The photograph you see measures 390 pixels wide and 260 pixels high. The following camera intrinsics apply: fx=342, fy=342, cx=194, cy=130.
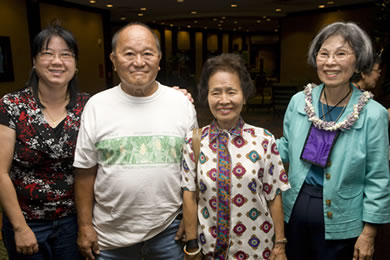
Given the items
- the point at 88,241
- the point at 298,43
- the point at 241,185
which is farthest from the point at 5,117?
the point at 298,43

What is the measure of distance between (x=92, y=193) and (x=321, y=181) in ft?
3.66

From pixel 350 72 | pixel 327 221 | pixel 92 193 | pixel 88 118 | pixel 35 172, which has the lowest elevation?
pixel 327 221

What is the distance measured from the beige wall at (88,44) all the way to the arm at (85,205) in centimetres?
953

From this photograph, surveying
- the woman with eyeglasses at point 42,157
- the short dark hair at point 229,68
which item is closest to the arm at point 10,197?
the woman with eyeglasses at point 42,157

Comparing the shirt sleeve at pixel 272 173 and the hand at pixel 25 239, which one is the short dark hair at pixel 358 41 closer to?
the shirt sleeve at pixel 272 173

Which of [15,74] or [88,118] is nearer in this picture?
[88,118]

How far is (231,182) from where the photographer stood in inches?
59.7

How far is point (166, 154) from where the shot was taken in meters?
1.58

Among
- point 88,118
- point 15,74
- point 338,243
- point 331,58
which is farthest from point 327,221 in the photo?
point 15,74

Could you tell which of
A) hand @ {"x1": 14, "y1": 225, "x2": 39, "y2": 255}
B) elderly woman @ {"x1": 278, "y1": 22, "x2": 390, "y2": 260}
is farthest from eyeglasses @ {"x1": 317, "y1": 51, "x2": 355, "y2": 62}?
hand @ {"x1": 14, "y1": 225, "x2": 39, "y2": 255}

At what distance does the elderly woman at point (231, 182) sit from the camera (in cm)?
152

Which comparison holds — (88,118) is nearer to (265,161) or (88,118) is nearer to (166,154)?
(166,154)

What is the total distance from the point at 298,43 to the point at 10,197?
44.0ft

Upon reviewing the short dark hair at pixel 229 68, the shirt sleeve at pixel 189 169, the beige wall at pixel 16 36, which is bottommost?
the shirt sleeve at pixel 189 169
